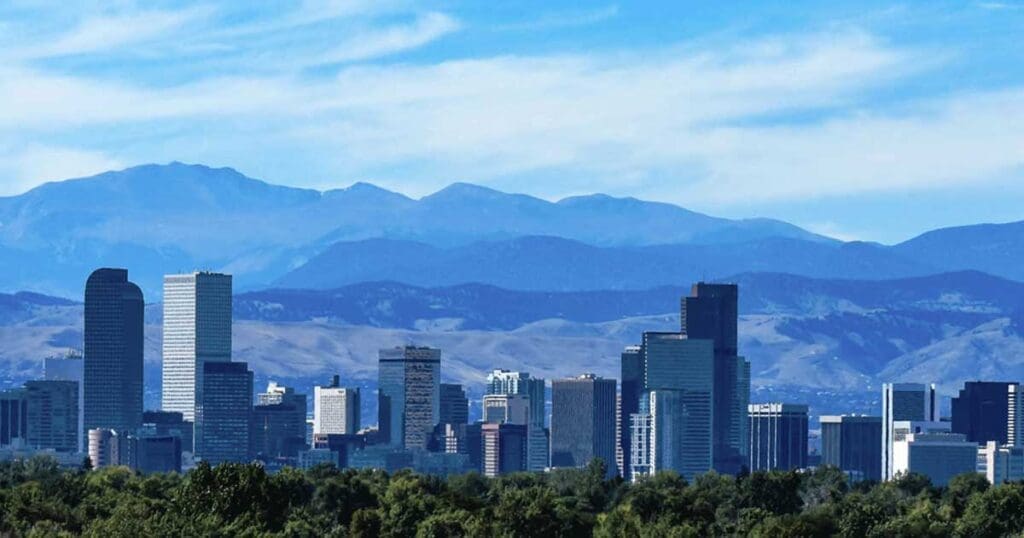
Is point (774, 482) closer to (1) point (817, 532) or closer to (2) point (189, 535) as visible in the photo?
(1) point (817, 532)

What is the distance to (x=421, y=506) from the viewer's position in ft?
493

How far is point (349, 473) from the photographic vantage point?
19238cm

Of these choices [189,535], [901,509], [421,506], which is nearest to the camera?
[189,535]

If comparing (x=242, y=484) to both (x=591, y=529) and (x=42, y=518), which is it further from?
(x=591, y=529)

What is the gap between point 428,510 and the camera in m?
149

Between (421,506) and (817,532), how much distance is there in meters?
24.9

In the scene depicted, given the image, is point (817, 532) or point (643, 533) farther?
point (817, 532)

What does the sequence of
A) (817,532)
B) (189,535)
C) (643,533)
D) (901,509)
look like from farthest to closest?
(901,509), (817,532), (643,533), (189,535)

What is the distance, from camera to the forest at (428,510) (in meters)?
127

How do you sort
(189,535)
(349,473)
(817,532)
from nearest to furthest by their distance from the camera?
(189,535) < (817,532) < (349,473)

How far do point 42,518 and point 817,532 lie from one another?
4391cm

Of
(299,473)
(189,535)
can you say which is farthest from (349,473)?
(189,535)

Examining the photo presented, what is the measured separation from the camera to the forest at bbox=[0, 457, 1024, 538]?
127m

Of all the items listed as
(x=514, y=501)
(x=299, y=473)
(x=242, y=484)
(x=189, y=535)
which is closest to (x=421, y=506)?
(x=514, y=501)
